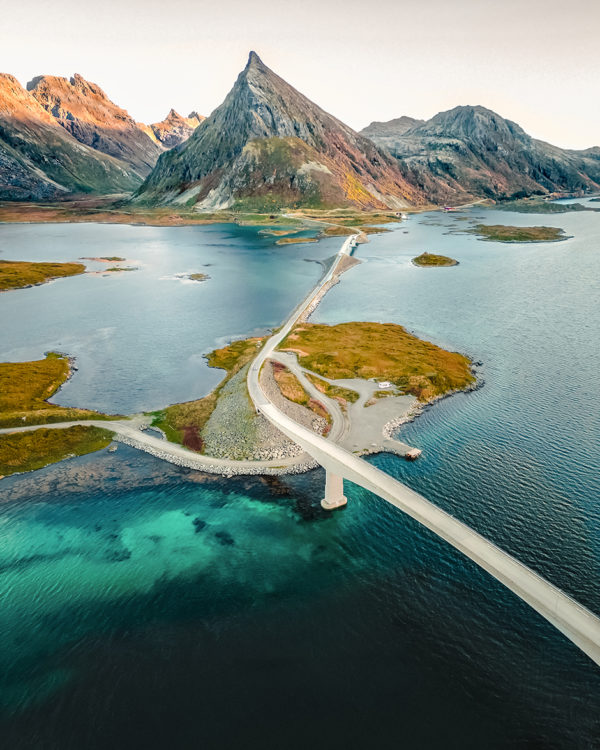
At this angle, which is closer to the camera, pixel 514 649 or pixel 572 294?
pixel 514 649

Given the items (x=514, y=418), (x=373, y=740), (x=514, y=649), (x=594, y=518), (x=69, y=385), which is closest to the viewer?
(x=373, y=740)

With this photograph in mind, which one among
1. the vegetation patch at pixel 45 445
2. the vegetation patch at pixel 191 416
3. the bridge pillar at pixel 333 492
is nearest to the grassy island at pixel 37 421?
the vegetation patch at pixel 45 445

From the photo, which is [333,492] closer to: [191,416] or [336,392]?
[336,392]

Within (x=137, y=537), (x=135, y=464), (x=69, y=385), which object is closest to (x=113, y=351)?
(x=69, y=385)

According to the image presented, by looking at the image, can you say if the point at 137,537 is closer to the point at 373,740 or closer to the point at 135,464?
the point at 135,464

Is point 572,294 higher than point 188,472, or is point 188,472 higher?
point 572,294

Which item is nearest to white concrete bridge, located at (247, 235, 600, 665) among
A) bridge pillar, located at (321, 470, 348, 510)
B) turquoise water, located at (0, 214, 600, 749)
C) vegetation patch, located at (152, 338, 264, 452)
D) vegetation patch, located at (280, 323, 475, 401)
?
bridge pillar, located at (321, 470, 348, 510)

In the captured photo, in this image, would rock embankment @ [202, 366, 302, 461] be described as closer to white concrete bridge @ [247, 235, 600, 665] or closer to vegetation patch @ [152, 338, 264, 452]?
vegetation patch @ [152, 338, 264, 452]

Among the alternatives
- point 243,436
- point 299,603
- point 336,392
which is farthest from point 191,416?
point 299,603

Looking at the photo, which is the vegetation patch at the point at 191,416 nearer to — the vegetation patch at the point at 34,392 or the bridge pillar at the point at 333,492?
the vegetation patch at the point at 34,392
